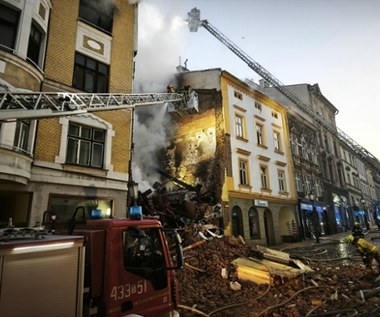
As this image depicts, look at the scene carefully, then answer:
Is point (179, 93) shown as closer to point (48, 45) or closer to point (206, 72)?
Result: point (206, 72)

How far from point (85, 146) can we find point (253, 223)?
1382 cm

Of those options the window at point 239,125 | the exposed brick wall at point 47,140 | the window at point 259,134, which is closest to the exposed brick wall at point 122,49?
the exposed brick wall at point 47,140

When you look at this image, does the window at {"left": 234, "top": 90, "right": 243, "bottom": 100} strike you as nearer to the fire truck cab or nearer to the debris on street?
the debris on street

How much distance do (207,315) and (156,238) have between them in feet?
10.2

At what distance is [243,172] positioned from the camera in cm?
1986

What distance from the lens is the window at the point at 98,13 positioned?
11.9 metres

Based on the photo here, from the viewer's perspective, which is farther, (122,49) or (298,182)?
(298,182)

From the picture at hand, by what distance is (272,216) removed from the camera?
832 inches

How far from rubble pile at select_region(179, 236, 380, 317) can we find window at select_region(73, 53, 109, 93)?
8.17m

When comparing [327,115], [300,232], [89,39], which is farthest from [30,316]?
[327,115]

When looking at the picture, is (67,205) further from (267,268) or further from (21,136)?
(267,268)

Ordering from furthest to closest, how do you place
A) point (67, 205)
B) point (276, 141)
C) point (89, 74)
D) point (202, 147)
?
Result: point (276, 141) < point (202, 147) < point (89, 74) < point (67, 205)

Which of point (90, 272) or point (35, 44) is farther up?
point (35, 44)

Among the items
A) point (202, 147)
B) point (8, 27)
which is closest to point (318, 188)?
point (202, 147)
